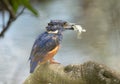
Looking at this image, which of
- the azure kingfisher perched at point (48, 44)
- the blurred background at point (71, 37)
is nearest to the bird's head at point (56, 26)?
the azure kingfisher perched at point (48, 44)

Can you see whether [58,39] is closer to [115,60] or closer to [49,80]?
[49,80]

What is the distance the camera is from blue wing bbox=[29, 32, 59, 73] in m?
1.13

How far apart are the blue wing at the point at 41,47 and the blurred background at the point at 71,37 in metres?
0.41

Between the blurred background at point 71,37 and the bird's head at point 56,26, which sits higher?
the bird's head at point 56,26

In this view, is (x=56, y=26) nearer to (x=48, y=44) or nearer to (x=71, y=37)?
(x=48, y=44)

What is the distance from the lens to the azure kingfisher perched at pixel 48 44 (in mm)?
1134

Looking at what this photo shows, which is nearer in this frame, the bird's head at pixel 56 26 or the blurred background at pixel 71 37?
the bird's head at pixel 56 26

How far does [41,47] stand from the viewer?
1136mm

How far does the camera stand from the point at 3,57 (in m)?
2.29

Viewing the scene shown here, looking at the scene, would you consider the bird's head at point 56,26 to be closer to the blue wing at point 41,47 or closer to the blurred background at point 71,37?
the blue wing at point 41,47

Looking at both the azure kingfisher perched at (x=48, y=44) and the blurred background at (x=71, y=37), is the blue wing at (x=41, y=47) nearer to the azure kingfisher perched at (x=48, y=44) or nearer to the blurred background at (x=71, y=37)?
the azure kingfisher perched at (x=48, y=44)

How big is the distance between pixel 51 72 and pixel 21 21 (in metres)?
1.75

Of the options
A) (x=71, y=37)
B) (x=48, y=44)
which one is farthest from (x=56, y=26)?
(x=71, y=37)

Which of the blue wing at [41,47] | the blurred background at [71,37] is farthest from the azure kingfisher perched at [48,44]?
the blurred background at [71,37]
